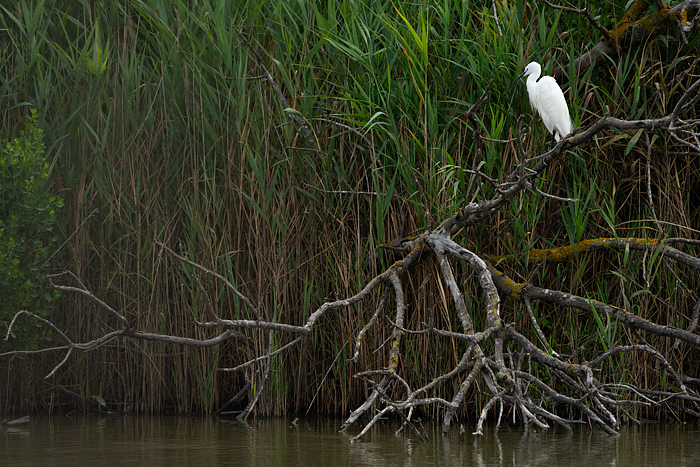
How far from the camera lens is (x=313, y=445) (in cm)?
316

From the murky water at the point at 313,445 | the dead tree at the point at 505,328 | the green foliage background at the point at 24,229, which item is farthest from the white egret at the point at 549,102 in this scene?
the green foliage background at the point at 24,229

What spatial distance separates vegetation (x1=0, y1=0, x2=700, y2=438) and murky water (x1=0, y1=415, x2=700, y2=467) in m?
0.41

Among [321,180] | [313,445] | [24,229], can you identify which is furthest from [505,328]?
[24,229]

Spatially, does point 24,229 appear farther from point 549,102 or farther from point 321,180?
point 549,102

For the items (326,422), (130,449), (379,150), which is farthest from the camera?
(379,150)

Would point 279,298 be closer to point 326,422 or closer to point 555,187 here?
point 326,422

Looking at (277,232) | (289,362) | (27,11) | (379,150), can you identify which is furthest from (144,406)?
(27,11)

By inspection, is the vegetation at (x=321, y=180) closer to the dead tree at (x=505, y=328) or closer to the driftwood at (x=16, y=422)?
the dead tree at (x=505, y=328)

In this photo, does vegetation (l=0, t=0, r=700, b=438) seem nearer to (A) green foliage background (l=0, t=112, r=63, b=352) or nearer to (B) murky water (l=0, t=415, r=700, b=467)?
(A) green foliage background (l=0, t=112, r=63, b=352)

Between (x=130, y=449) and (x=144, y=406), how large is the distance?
1.30 metres

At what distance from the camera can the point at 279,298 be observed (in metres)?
4.18

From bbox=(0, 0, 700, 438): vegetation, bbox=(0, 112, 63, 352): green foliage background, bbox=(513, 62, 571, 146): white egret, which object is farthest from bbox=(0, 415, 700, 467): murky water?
bbox=(513, 62, 571, 146): white egret

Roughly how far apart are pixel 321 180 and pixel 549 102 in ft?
4.39

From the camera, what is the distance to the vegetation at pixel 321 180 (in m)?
4.02
